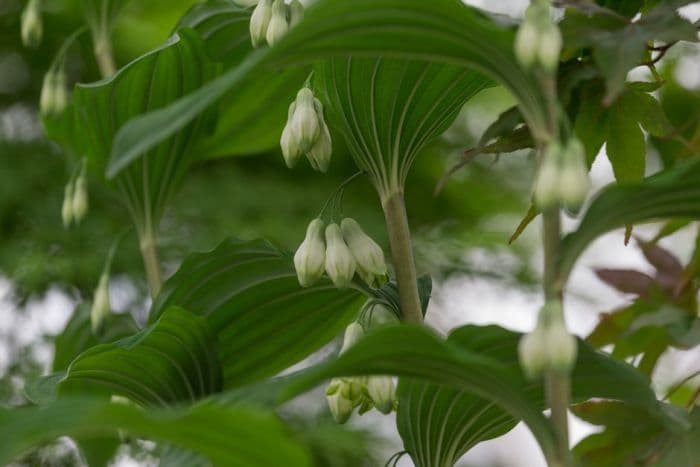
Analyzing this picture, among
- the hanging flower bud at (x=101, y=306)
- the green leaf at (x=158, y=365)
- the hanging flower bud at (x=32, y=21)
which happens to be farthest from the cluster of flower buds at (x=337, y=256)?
the hanging flower bud at (x=32, y=21)

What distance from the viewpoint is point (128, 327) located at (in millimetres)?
1101

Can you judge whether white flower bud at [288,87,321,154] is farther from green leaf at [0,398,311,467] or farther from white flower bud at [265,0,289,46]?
green leaf at [0,398,311,467]

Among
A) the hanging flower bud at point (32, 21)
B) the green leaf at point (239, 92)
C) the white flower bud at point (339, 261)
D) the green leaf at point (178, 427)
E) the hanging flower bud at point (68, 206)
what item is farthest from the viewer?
the hanging flower bud at point (32, 21)

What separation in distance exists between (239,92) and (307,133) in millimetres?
359

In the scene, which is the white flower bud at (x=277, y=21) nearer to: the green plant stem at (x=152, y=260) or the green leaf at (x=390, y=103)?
the green leaf at (x=390, y=103)

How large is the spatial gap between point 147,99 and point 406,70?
33 cm

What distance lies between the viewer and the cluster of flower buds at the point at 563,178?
52 cm

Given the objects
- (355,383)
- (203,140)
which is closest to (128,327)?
(203,140)

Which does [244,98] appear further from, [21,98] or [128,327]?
[21,98]

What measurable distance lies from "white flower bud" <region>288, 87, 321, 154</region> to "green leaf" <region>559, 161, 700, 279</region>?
0.22m

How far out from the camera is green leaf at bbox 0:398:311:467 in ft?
1.61

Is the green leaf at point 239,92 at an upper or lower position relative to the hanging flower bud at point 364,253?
upper

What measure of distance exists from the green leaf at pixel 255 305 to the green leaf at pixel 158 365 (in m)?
0.04

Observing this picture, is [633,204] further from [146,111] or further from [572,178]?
[146,111]
